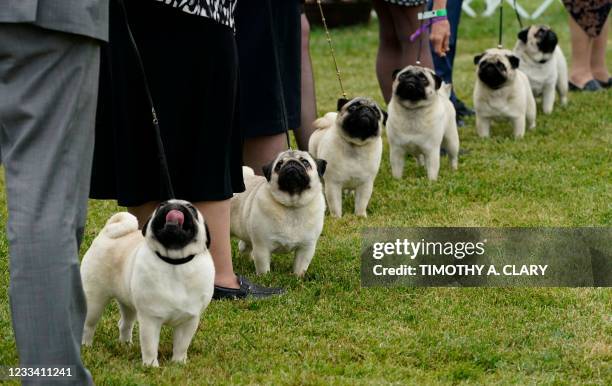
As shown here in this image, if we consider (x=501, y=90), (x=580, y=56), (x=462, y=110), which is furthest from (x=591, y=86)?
(x=501, y=90)

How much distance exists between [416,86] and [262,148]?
1437mm

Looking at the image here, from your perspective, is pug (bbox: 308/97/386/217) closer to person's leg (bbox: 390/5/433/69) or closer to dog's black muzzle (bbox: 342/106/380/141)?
dog's black muzzle (bbox: 342/106/380/141)

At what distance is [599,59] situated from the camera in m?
10.2

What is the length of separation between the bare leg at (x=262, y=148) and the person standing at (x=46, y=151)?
103 inches

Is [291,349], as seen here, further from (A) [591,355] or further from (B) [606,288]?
(B) [606,288]

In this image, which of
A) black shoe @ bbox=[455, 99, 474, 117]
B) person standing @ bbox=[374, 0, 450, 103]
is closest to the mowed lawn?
person standing @ bbox=[374, 0, 450, 103]

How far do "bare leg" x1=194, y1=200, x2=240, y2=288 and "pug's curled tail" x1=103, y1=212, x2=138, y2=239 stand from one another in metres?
0.47

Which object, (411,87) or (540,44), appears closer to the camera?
(411,87)

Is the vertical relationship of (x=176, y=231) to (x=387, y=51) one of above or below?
above

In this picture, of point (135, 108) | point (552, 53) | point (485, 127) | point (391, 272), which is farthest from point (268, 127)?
point (552, 53)

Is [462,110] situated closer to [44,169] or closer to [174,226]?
[174,226]

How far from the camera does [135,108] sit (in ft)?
12.5

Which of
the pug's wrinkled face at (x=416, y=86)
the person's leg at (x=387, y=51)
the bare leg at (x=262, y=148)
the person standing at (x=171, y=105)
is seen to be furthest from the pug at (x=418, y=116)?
the person standing at (x=171, y=105)
